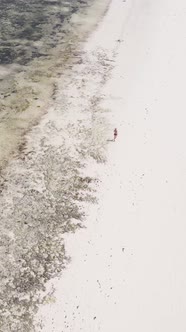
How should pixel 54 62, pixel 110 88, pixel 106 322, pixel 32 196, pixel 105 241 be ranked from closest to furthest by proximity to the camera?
1. pixel 106 322
2. pixel 105 241
3. pixel 32 196
4. pixel 110 88
5. pixel 54 62

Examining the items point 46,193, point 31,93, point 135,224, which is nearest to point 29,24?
point 31,93

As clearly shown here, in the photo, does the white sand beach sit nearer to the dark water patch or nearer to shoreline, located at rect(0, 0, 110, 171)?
shoreline, located at rect(0, 0, 110, 171)

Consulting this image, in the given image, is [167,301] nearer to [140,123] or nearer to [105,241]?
[105,241]

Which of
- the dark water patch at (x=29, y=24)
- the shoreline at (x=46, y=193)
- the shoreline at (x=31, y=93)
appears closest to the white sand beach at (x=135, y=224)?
the shoreline at (x=46, y=193)

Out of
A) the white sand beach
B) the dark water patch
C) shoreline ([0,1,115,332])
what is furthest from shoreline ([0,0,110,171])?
A: the white sand beach

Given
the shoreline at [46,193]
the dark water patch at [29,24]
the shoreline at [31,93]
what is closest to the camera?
the shoreline at [46,193]

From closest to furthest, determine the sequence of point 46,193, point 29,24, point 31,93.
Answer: point 46,193 → point 31,93 → point 29,24

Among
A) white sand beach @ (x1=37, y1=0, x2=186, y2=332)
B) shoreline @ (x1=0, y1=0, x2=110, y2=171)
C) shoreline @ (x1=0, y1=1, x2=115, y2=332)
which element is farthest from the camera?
shoreline @ (x1=0, y1=0, x2=110, y2=171)

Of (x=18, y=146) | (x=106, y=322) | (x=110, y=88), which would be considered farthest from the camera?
(x=110, y=88)

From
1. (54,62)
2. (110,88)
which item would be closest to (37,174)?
(110,88)

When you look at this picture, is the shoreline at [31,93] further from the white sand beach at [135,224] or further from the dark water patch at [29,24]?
the white sand beach at [135,224]

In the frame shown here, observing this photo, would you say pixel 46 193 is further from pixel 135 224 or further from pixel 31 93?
pixel 31 93
